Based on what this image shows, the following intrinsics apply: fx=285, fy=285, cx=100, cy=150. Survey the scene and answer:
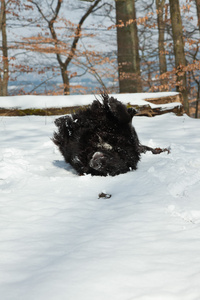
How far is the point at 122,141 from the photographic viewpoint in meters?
2.94

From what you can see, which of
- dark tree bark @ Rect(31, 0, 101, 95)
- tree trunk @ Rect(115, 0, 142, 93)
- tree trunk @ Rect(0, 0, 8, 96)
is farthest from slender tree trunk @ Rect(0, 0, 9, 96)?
tree trunk @ Rect(115, 0, 142, 93)

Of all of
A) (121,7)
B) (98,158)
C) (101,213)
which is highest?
(121,7)

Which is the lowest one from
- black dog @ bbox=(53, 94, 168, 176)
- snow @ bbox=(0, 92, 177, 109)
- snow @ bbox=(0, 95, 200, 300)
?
snow @ bbox=(0, 95, 200, 300)

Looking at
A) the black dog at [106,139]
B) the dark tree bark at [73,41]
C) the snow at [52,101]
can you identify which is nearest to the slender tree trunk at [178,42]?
the snow at [52,101]

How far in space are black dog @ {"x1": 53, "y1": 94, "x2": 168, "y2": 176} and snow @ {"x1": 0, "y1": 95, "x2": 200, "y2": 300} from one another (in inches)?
5.0

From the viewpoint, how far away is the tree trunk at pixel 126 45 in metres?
11.1

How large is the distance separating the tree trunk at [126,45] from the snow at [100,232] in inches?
334

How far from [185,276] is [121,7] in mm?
11918

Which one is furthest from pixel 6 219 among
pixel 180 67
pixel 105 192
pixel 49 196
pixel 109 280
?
pixel 180 67

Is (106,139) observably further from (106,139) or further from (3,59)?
(3,59)

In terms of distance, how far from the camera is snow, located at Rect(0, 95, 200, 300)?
1.15 m

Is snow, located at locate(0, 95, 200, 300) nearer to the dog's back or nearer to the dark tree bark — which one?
the dog's back

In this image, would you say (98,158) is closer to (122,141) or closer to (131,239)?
(122,141)

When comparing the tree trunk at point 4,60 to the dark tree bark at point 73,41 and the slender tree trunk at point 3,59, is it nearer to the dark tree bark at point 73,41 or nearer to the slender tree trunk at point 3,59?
the slender tree trunk at point 3,59
